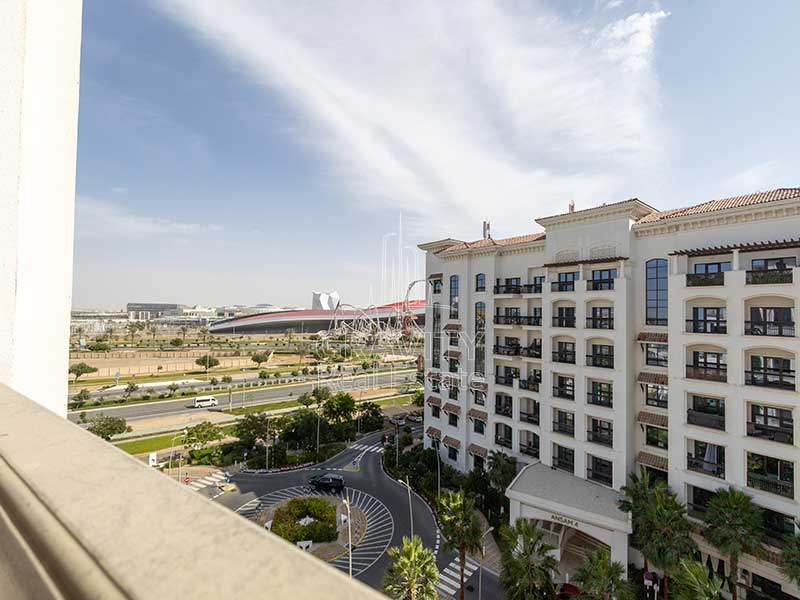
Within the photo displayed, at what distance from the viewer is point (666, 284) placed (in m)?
21.2

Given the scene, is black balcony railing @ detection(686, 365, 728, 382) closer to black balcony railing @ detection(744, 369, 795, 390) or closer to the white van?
black balcony railing @ detection(744, 369, 795, 390)

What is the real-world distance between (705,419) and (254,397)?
162ft

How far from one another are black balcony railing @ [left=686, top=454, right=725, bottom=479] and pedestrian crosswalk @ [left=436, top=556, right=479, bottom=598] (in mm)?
11861

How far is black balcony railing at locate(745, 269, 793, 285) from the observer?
16859 millimetres

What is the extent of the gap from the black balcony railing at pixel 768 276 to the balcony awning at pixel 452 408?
63.4ft

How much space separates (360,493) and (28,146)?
28.9m

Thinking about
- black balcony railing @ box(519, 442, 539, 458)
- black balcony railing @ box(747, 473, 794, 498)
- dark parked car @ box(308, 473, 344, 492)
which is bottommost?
dark parked car @ box(308, 473, 344, 492)

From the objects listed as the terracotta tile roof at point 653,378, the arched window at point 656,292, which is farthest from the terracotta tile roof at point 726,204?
the terracotta tile roof at point 653,378

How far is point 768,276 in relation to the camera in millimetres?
17250

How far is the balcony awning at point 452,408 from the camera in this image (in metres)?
30.3

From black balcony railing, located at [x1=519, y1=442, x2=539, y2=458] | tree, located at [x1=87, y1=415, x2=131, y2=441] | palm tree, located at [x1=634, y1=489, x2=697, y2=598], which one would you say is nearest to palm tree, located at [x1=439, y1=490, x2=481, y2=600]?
palm tree, located at [x1=634, y1=489, x2=697, y2=598]

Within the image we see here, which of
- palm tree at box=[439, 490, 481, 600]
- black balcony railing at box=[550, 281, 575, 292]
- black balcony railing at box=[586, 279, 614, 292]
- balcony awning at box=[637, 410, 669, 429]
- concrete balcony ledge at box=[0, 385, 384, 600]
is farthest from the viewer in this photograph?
black balcony railing at box=[550, 281, 575, 292]

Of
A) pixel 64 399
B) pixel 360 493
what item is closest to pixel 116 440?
pixel 360 493

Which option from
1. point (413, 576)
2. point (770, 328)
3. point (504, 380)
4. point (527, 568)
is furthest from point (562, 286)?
point (413, 576)
